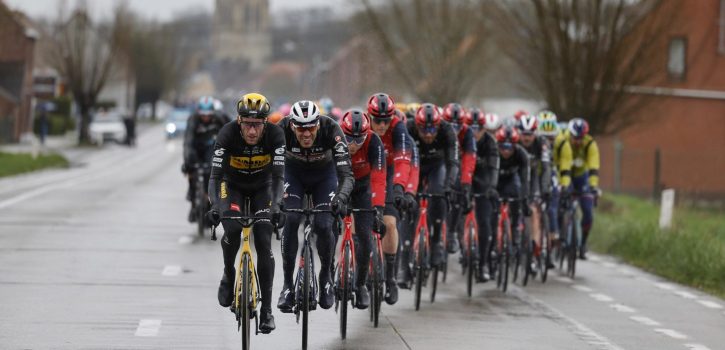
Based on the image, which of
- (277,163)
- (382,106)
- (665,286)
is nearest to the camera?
(277,163)

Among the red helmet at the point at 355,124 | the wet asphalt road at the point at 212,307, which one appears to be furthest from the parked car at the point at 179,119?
the red helmet at the point at 355,124

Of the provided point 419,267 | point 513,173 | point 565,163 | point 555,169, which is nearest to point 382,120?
point 419,267

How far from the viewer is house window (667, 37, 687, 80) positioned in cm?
5234

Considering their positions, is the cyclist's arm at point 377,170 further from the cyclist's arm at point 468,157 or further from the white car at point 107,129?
the white car at point 107,129

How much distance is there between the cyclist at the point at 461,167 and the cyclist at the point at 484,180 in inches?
7.1

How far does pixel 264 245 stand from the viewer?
10648mm

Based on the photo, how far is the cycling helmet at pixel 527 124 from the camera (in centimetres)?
1752

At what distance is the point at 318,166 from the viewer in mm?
11719

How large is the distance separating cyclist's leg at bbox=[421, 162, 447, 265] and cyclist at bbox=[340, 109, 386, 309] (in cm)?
250

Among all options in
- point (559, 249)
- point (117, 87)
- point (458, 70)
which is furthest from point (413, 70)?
point (117, 87)

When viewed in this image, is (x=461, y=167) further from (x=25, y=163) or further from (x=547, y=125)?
(x=25, y=163)

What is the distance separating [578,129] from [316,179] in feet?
25.3

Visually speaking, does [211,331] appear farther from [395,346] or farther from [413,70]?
[413,70]

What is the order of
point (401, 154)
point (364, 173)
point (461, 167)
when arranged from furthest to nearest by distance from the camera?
point (461, 167) → point (401, 154) → point (364, 173)
